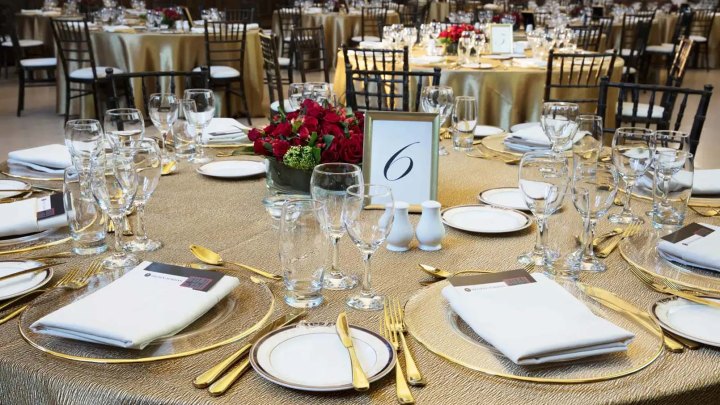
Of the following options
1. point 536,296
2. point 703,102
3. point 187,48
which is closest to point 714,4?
point 187,48

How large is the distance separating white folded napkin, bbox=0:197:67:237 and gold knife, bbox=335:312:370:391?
2.47 feet

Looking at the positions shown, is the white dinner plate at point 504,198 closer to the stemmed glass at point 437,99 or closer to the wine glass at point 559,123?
the wine glass at point 559,123

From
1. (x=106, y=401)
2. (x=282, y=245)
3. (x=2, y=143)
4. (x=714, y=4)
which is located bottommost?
(x=2, y=143)

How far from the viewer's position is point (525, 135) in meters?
2.31

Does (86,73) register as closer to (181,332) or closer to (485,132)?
(485,132)

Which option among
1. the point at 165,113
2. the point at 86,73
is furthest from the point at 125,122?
the point at 86,73

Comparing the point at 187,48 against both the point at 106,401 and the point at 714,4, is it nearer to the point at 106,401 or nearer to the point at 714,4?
the point at 106,401

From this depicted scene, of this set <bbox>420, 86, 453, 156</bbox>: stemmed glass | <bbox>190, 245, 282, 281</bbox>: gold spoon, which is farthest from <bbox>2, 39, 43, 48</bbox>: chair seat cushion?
<bbox>190, 245, 282, 281</bbox>: gold spoon

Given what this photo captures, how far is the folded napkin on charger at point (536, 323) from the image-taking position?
975mm

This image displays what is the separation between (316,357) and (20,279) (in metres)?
0.60

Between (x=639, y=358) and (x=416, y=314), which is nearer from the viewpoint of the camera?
(x=639, y=358)

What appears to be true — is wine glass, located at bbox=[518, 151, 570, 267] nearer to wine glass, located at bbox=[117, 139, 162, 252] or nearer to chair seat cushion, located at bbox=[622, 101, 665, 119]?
wine glass, located at bbox=[117, 139, 162, 252]

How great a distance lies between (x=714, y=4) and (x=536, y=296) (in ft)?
42.7

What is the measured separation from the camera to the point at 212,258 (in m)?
1.35
